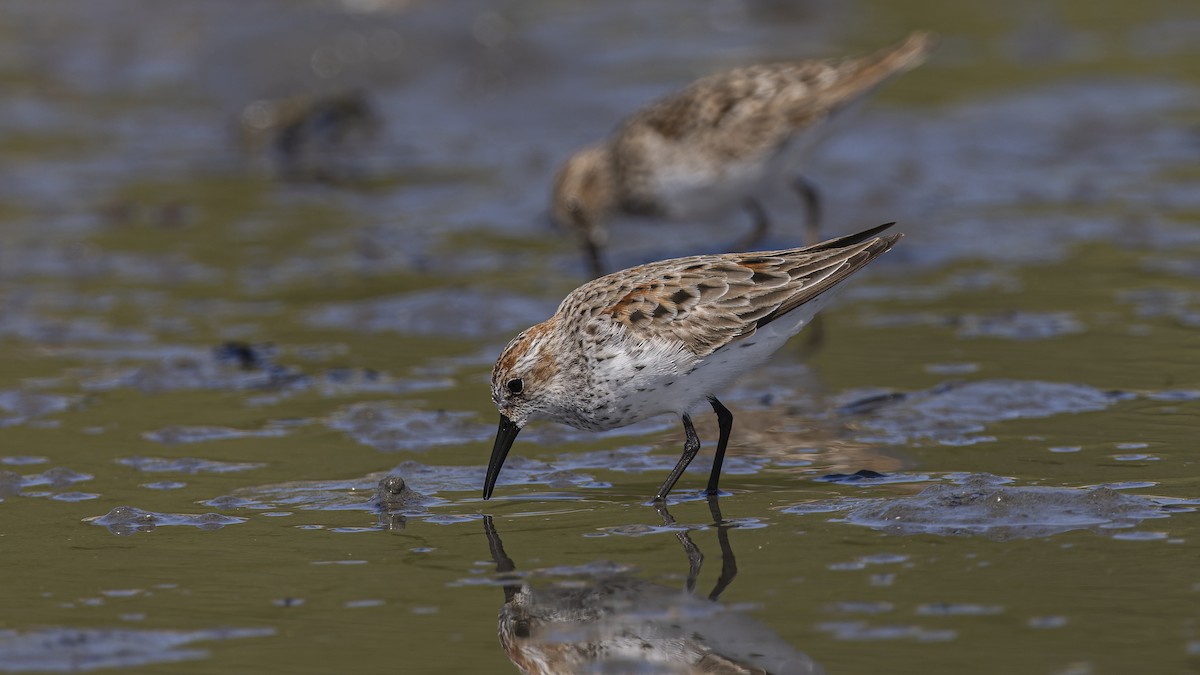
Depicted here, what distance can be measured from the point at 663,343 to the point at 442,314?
405cm

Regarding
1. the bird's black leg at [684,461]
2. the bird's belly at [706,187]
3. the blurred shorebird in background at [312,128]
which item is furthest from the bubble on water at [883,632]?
the blurred shorebird in background at [312,128]

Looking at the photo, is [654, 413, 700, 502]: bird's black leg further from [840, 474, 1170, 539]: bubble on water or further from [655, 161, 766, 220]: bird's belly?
[655, 161, 766, 220]: bird's belly

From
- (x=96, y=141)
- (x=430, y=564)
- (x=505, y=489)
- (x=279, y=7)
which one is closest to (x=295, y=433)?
(x=505, y=489)

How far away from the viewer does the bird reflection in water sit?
545cm

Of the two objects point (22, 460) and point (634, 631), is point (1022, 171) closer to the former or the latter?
point (22, 460)

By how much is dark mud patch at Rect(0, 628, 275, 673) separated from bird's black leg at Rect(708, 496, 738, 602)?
5.43 ft

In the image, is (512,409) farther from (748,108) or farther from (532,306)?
(748,108)

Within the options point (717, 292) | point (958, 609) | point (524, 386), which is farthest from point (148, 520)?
point (958, 609)

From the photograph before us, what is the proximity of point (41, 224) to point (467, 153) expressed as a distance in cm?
464

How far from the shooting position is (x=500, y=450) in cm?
766

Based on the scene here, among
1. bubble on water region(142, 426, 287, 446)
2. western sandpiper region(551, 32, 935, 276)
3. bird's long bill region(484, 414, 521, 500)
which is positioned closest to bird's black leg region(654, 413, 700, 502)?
bird's long bill region(484, 414, 521, 500)

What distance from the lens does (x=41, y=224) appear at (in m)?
14.4

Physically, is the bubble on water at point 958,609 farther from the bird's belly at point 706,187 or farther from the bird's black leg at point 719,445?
the bird's belly at point 706,187

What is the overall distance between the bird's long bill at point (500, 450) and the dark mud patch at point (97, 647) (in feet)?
5.82
